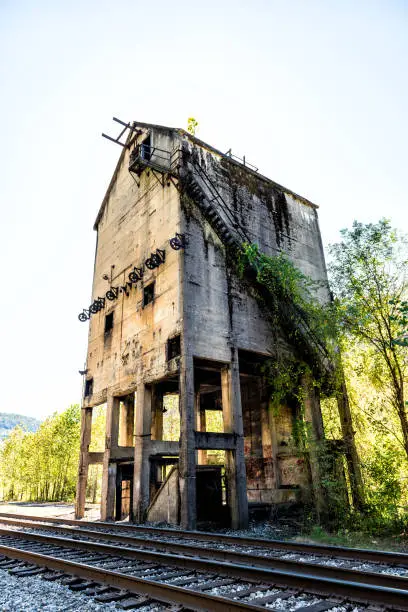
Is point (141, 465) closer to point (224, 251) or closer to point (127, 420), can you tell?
point (127, 420)

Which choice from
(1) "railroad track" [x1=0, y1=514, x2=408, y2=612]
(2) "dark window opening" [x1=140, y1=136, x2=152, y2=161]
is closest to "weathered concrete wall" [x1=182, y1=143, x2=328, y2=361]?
(2) "dark window opening" [x1=140, y1=136, x2=152, y2=161]

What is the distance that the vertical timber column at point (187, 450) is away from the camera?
1277 centimetres

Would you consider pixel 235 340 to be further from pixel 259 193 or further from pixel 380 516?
pixel 259 193

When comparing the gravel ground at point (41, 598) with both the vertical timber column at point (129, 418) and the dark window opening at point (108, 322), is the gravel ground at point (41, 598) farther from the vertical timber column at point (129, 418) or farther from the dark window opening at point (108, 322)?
the vertical timber column at point (129, 418)

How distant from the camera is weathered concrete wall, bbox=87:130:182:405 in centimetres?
1638

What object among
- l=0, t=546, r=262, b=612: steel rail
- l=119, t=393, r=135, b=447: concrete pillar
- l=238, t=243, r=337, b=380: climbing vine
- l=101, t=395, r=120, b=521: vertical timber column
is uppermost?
l=238, t=243, r=337, b=380: climbing vine

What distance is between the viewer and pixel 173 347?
50.8 ft

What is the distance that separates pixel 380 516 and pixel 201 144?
17.6m

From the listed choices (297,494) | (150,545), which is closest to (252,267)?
(297,494)

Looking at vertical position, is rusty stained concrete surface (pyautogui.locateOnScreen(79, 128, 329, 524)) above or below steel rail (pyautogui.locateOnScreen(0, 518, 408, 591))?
above

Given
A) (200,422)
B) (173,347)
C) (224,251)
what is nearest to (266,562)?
(173,347)

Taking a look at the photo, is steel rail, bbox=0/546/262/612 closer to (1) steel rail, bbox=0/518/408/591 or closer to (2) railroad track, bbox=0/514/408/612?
(2) railroad track, bbox=0/514/408/612

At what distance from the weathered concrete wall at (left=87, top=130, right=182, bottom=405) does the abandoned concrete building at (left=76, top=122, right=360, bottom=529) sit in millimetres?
85

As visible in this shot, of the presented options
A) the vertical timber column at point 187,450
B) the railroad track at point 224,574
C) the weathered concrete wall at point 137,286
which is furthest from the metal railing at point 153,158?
the railroad track at point 224,574
